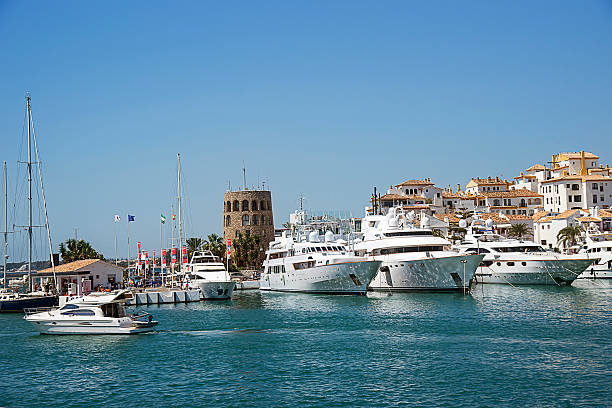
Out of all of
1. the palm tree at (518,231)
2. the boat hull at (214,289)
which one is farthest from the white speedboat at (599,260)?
the boat hull at (214,289)

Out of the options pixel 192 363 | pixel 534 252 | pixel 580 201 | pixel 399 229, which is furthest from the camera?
pixel 580 201

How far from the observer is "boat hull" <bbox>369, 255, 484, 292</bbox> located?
188 feet

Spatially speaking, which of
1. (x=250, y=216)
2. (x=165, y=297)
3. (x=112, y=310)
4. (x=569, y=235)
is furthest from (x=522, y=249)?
(x=112, y=310)

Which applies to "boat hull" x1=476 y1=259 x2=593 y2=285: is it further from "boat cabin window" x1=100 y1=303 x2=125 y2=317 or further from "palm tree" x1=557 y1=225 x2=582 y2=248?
"boat cabin window" x1=100 y1=303 x2=125 y2=317

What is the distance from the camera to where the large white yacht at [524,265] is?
2557 inches

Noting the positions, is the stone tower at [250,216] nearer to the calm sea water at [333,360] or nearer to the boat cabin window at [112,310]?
the calm sea water at [333,360]

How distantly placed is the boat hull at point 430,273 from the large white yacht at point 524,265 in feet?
30.6

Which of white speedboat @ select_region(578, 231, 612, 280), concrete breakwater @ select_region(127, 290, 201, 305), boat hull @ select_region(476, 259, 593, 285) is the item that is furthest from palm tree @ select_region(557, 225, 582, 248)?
concrete breakwater @ select_region(127, 290, 201, 305)

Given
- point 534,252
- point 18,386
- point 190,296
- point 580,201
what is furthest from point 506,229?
point 18,386

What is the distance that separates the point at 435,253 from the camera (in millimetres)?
59062

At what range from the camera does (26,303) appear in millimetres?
50531

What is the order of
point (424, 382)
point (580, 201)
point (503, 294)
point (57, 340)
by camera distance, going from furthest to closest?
point (580, 201), point (503, 294), point (57, 340), point (424, 382)

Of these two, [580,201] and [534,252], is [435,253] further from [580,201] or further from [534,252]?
[580,201]

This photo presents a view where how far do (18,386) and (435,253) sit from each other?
130 feet
